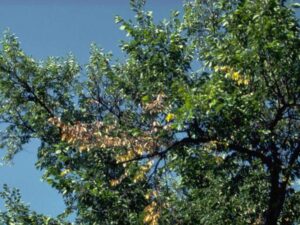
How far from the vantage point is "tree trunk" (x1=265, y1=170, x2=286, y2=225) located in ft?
51.3

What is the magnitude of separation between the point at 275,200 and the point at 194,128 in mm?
3215

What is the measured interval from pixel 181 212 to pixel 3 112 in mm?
9360

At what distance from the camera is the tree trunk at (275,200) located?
15.6 metres

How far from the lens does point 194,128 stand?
1549 centimetres

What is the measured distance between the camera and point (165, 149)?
14.0 m

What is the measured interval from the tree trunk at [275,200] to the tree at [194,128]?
1.4 inches

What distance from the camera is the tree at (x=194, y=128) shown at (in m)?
13.6

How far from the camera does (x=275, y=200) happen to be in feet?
52.5

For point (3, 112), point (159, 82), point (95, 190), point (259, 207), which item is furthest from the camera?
point (3, 112)

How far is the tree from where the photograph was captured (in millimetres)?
13578

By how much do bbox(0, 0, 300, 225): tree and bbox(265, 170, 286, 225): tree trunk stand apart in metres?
0.03

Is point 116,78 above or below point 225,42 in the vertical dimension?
above

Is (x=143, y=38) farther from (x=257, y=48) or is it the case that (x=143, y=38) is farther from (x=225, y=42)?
(x=257, y=48)

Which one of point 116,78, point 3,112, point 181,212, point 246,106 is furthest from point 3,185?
point 246,106
